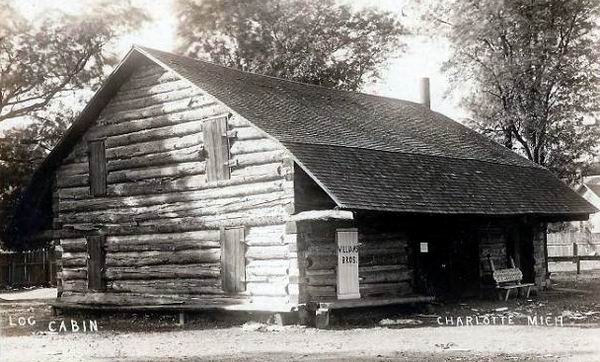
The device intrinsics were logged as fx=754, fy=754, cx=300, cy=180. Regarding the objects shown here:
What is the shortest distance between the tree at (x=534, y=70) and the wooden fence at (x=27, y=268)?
20.9 m

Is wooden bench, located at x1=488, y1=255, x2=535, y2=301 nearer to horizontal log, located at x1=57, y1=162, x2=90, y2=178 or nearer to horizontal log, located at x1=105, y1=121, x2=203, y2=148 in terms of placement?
horizontal log, located at x1=105, y1=121, x2=203, y2=148

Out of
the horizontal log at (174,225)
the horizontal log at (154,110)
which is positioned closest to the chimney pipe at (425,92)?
the horizontal log at (154,110)

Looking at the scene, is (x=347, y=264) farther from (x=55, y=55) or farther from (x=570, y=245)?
(x=570, y=245)

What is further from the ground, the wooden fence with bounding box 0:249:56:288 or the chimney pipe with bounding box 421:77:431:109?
the chimney pipe with bounding box 421:77:431:109

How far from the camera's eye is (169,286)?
19.8m

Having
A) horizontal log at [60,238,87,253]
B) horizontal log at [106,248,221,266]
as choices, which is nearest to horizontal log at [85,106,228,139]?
horizontal log at [60,238,87,253]

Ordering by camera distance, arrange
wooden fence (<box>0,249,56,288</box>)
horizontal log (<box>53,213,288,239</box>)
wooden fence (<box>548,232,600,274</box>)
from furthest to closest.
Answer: wooden fence (<box>548,232,600,274</box>), wooden fence (<box>0,249,56,288</box>), horizontal log (<box>53,213,288,239</box>)

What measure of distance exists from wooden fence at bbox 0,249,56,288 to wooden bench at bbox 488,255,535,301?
20.3 metres

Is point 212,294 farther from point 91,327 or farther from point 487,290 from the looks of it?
point 487,290

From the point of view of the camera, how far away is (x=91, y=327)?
59.9ft

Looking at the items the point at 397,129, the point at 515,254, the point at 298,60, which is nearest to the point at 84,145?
the point at 397,129

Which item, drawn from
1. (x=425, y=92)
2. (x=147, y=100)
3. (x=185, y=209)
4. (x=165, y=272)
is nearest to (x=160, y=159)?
(x=185, y=209)

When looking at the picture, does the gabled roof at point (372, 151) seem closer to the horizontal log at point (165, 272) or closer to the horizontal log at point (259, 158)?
the horizontal log at point (259, 158)

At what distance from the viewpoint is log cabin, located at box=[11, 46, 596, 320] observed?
57.0 ft
